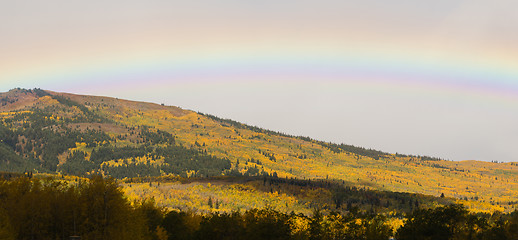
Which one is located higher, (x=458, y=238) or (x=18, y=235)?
(x=458, y=238)

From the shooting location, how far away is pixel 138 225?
78.2 meters

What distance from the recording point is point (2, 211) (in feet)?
238

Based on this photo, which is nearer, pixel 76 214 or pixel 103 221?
pixel 103 221

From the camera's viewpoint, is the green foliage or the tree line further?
the tree line

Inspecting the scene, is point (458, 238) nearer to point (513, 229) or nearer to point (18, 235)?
point (513, 229)

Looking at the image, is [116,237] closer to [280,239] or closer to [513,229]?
[280,239]

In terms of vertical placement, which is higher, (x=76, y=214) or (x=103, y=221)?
(x=76, y=214)

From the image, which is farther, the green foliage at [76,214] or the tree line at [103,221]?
the tree line at [103,221]

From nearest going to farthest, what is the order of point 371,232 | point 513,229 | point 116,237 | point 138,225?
point 116,237, point 138,225, point 513,229, point 371,232

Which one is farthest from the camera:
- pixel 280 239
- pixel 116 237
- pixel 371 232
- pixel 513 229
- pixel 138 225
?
pixel 371 232

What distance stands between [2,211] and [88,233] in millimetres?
13807

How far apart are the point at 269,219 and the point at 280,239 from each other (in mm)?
5946

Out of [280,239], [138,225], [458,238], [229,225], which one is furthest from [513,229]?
[138,225]

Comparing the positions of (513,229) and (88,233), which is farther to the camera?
(513,229)
